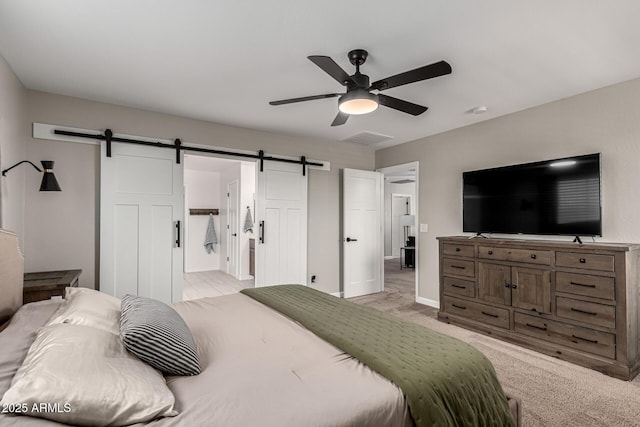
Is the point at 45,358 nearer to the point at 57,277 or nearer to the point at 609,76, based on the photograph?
the point at 57,277

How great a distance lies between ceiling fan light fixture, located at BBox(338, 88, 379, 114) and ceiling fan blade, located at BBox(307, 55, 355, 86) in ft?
0.31

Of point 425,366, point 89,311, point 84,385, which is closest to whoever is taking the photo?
point 84,385

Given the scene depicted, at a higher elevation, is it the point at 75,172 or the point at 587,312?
the point at 75,172

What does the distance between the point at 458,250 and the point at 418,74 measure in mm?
2350

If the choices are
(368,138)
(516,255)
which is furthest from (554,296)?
(368,138)

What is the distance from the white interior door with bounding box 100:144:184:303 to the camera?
342 cm

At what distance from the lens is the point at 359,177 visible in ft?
17.3

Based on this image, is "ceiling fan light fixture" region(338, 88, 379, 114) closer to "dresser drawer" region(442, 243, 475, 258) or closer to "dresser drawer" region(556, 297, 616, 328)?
"dresser drawer" region(442, 243, 475, 258)

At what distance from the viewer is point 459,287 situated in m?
3.76

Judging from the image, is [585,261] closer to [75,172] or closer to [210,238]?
[75,172]

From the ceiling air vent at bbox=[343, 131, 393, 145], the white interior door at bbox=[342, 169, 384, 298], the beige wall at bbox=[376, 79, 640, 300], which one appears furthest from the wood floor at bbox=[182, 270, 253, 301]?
the beige wall at bbox=[376, 79, 640, 300]

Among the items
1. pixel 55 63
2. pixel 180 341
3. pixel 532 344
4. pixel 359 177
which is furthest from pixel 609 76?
pixel 55 63

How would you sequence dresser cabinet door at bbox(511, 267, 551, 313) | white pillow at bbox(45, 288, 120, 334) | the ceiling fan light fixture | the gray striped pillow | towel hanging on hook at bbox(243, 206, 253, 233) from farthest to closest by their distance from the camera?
towel hanging on hook at bbox(243, 206, 253, 233), dresser cabinet door at bbox(511, 267, 551, 313), the ceiling fan light fixture, white pillow at bbox(45, 288, 120, 334), the gray striped pillow

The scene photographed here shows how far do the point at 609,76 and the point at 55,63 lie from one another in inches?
184
